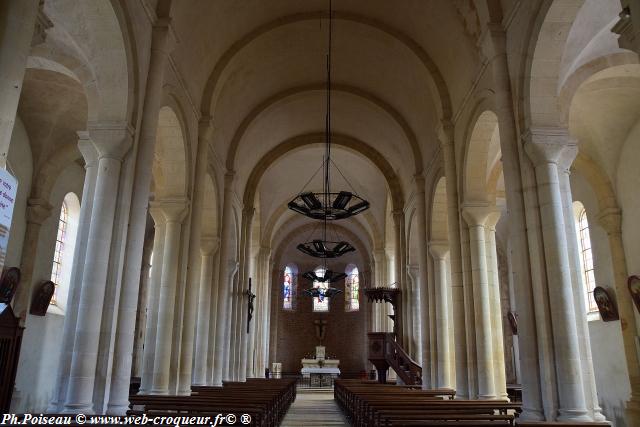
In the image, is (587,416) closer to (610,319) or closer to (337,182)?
(610,319)

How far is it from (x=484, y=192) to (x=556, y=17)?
4.92 m

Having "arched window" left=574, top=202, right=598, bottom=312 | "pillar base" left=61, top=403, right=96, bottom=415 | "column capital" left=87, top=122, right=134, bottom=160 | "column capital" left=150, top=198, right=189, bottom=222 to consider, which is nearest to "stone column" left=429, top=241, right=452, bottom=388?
"arched window" left=574, top=202, right=598, bottom=312

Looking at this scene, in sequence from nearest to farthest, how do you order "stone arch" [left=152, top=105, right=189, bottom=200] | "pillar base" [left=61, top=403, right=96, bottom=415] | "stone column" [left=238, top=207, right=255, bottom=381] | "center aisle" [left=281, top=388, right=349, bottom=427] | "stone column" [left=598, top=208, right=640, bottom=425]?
"pillar base" [left=61, top=403, right=96, bottom=415] < "stone arch" [left=152, top=105, right=189, bottom=200] < "center aisle" [left=281, top=388, right=349, bottom=427] < "stone column" [left=598, top=208, right=640, bottom=425] < "stone column" [left=238, top=207, right=255, bottom=381]

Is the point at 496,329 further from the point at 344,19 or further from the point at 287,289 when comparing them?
the point at 287,289

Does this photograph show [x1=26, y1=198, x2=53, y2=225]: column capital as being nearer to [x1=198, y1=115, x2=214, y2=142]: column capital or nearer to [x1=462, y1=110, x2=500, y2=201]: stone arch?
[x1=198, y1=115, x2=214, y2=142]: column capital

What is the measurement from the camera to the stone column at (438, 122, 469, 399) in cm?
1175

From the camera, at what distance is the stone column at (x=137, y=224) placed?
303 inches

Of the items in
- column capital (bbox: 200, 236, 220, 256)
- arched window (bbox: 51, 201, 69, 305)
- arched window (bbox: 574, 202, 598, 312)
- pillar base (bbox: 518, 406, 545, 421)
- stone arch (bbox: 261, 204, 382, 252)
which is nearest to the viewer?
pillar base (bbox: 518, 406, 545, 421)

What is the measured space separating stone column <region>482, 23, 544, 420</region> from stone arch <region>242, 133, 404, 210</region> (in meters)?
11.1

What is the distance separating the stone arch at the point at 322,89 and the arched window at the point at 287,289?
66.6 ft

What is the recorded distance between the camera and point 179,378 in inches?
438

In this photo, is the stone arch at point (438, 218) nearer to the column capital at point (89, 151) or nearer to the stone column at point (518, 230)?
the stone column at point (518, 230)

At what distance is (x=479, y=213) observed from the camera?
12023 mm

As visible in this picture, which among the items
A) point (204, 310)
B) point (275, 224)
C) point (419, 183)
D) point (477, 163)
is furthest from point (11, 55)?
point (275, 224)
